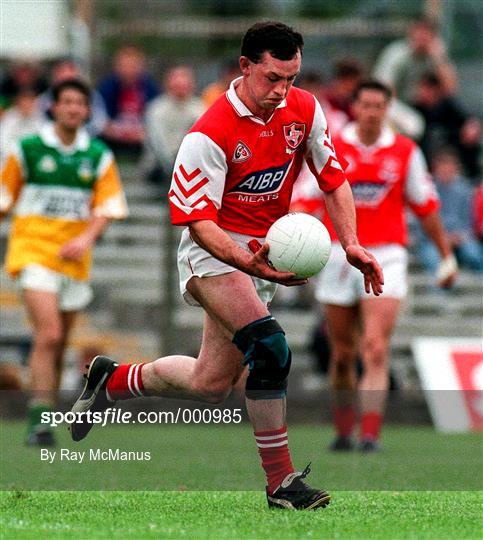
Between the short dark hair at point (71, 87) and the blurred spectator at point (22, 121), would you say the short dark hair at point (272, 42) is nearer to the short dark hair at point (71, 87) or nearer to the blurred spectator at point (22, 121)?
the short dark hair at point (71, 87)

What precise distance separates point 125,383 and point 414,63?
10.8m

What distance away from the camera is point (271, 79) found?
22.8 feet

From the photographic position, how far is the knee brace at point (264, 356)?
6863 millimetres

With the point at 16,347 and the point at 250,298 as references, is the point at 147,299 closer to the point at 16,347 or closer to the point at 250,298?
the point at 16,347

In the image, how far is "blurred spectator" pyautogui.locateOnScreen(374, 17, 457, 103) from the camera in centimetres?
1717

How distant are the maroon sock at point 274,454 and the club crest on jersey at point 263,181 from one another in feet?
3.81

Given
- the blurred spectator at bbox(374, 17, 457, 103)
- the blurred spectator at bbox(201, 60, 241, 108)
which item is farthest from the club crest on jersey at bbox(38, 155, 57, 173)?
the blurred spectator at bbox(374, 17, 457, 103)

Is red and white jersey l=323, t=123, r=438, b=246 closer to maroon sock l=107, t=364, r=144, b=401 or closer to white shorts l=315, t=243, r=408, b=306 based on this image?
white shorts l=315, t=243, r=408, b=306

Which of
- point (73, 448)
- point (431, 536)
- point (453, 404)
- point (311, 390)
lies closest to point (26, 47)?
point (311, 390)

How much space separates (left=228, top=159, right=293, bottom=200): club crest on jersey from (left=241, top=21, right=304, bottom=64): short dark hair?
54 cm

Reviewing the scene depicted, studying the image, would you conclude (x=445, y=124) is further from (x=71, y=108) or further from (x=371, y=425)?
(x=371, y=425)

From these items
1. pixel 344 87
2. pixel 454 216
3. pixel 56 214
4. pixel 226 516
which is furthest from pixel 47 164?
pixel 454 216

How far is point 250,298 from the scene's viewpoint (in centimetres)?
704

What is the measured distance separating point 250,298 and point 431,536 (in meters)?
1.61
